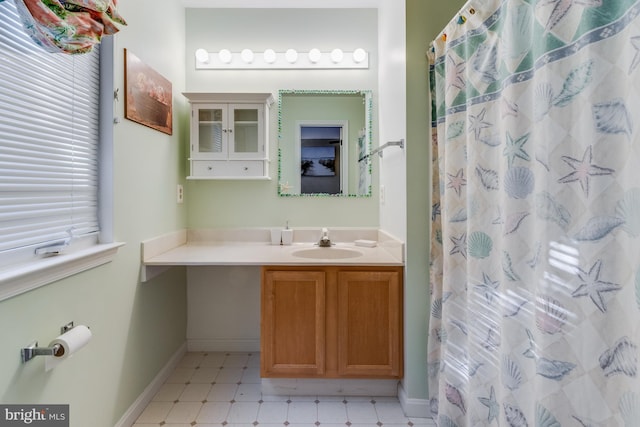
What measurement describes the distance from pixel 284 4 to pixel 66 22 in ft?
5.71

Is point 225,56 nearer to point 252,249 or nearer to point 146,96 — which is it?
point 146,96

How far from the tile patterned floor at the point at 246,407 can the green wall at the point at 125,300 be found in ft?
0.53

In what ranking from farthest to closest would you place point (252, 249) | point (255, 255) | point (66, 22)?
point (252, 249), point (255, 255), point (66, 22)

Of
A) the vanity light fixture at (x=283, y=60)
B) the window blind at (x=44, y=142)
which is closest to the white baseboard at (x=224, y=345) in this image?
the window blind at (x=44, y=142)

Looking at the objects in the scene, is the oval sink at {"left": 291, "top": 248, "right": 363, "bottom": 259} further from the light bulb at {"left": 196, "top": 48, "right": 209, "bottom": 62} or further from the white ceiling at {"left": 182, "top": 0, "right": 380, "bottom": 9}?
the white ceiling at {"left": 182, "top": 0, "right": 380, "bottom": 9}

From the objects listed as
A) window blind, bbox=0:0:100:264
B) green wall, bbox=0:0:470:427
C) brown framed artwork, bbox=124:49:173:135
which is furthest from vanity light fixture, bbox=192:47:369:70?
window blind, bbox=0:0:100:264

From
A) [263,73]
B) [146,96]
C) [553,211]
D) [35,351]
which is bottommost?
[35,351]

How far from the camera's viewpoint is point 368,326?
5.77 feet

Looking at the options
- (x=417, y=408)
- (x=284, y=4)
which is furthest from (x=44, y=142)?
(x=417, y=408)

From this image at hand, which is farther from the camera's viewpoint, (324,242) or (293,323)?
(324,242)

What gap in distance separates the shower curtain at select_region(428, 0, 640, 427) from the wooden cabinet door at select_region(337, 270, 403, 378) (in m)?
0.53

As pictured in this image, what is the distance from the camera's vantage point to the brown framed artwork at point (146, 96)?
1.59 metres

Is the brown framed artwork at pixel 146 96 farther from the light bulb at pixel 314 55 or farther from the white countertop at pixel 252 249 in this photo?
the light bulb at pixel 314 55

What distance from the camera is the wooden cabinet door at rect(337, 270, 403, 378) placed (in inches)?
68.9
